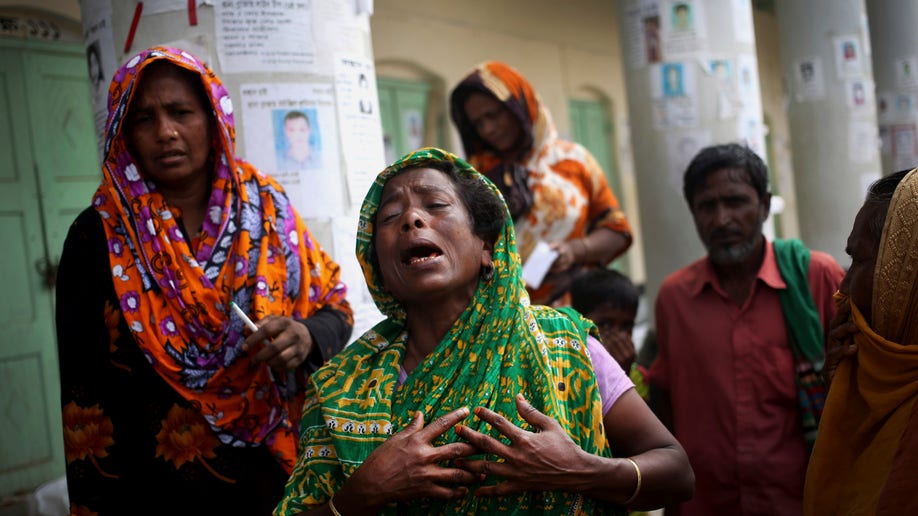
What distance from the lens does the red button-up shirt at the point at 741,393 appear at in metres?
2.77

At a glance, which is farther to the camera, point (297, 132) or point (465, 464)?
point (297, 132)

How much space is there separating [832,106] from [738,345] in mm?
6264

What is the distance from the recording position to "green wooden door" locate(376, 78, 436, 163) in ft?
24.2

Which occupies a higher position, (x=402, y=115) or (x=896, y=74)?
(x=402, y=115)

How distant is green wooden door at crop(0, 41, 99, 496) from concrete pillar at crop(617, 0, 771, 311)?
332 centimetres

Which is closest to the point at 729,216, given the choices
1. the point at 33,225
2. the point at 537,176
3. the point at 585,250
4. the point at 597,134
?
the point at 585,250

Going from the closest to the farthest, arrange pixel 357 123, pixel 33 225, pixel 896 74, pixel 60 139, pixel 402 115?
pixel 357 123, pixel 33 225, pixel 60 139, pixel 402 115, pixel 896 74

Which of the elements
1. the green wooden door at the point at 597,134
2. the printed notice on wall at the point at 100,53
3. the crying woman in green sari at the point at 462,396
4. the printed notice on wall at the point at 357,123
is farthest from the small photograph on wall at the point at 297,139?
the green wooden door at the point at 597,134

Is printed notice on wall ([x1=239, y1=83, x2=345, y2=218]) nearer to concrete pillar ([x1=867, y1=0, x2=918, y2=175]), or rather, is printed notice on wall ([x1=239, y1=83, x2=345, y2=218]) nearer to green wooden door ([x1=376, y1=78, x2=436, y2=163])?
green wooden door ([x1=376, y1=78, x2=436, y2=163])

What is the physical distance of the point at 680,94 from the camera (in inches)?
188

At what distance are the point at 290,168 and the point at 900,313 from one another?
1.99 metres

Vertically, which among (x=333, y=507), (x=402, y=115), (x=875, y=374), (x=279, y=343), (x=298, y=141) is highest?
(x=402, y=115)

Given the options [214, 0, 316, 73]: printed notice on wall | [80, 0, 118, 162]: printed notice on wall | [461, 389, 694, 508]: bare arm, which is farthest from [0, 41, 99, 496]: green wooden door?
[461, 389, 694, 508]: bare arm

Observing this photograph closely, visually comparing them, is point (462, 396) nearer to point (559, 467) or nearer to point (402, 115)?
point (559, 467)
